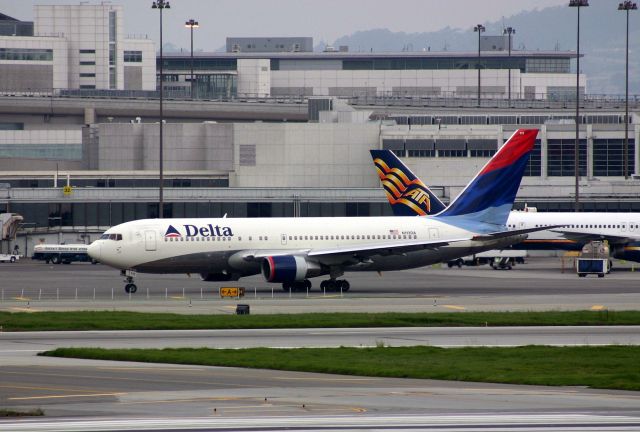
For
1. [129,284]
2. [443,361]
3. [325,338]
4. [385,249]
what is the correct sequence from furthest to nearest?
[129,284] < [385,249] < [325,338] < [443,361]

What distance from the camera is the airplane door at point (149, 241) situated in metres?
70.2

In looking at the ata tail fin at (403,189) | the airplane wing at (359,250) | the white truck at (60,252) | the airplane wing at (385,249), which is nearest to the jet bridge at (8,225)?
the white truck at (60,252)

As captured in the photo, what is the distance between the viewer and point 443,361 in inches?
1513

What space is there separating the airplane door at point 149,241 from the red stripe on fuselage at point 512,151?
778 inches

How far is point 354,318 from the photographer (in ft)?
172

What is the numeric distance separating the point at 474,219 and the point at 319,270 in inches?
→ 396

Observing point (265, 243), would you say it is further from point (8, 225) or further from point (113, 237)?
point (8, 225)

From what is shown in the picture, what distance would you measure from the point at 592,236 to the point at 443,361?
2147 inches

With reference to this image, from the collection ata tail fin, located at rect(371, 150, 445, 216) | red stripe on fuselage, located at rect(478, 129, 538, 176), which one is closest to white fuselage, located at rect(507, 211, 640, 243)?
ata tail fin, located at rect(371, 150, 445, 216)

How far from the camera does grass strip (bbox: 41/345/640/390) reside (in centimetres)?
3488

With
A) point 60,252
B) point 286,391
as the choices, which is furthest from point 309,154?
point 286,391

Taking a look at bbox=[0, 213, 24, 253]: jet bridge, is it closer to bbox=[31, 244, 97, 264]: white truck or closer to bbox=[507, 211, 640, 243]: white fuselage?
bbox=[31, 244, 97, 264]: white truck

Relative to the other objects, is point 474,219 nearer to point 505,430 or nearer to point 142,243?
point 142,243

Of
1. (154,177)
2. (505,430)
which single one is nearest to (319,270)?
(505,430)
